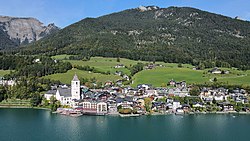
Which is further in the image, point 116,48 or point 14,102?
point 116,48

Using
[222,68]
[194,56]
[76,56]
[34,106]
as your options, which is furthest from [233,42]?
[34,106]

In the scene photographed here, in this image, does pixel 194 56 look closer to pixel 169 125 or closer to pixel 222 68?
pixel 222 68

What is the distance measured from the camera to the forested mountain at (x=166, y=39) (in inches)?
3607

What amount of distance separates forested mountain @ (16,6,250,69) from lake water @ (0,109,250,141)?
42112 millimetres

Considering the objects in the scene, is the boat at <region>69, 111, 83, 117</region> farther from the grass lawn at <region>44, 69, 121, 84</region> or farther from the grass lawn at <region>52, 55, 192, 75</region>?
the grass lawn at <region>52, 55, 192, 75</region>

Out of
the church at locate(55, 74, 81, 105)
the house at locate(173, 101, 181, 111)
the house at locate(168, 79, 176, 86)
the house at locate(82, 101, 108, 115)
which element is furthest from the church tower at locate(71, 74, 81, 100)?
the house at locate(168, 79, 176, 86)

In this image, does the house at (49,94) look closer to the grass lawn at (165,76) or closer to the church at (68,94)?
the church at (68,94)

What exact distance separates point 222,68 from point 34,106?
155 feet

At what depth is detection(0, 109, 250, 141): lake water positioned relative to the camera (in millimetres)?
32844

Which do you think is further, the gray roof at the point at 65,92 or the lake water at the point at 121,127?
the gray roof at the point at 65,92

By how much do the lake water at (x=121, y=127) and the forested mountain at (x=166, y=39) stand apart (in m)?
42.1

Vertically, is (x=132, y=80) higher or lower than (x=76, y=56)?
lower

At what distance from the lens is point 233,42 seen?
11056 centimetres

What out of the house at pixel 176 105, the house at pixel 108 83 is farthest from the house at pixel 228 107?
the house at pixel 108 83
